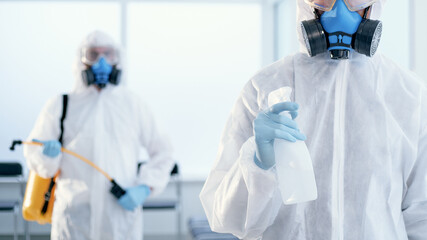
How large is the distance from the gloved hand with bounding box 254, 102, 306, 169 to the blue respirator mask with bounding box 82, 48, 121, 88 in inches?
61.7

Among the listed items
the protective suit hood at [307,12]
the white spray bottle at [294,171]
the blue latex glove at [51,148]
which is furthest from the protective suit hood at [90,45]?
the white spray bottle at [294,171]

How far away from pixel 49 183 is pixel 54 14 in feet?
10.0

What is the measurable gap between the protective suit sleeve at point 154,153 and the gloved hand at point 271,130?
1.55 m

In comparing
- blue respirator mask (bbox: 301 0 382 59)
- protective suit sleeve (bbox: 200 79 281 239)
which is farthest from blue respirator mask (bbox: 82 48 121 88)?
blue respirator mask (bbox: 301 0 382 59)

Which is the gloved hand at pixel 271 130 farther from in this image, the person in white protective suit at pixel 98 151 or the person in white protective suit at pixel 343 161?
the person in white protective suit at pixel 98 151

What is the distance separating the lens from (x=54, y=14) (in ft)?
16.5

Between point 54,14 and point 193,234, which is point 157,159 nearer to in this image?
point 193,234

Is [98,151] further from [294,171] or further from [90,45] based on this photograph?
[294,171]

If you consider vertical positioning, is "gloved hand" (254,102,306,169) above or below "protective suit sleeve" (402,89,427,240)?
above

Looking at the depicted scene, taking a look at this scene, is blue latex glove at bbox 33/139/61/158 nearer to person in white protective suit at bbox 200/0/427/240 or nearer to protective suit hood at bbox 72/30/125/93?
protective suit hood at bbox 72/30/125/93

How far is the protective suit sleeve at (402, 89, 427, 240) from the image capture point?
3.66 ft

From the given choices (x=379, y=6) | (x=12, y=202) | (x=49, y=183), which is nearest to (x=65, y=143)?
(x=49, y=183)

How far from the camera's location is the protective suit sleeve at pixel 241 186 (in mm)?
1054

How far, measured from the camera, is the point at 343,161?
1134 millimetres
